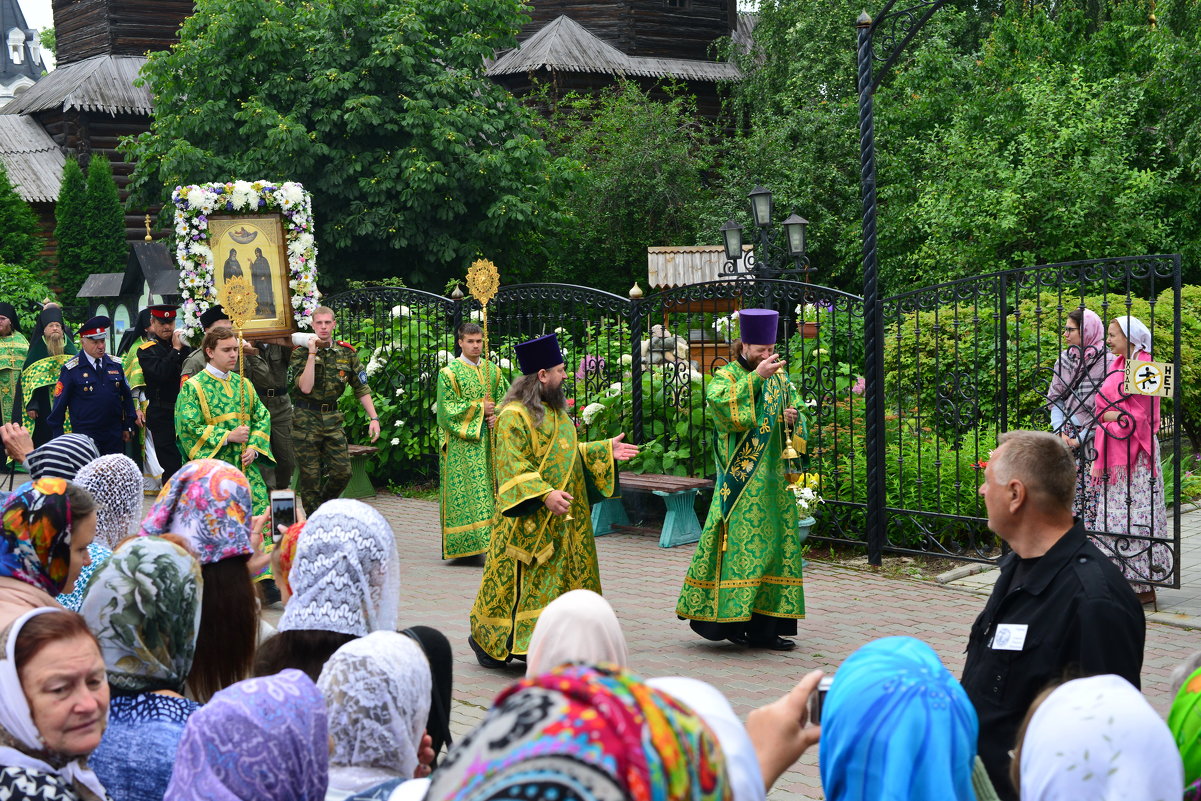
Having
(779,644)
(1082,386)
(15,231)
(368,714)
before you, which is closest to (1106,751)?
(368,714)

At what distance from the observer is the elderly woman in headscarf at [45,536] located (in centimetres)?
348

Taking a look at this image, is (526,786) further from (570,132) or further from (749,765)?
(570,132)

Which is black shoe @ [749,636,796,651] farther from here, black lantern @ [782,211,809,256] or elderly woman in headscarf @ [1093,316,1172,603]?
black lantern @ [782,211,809,256]

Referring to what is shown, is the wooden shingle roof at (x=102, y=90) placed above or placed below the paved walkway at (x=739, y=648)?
above

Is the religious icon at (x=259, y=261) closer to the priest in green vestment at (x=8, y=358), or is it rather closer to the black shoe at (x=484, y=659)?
the black shoe at (x=484, y=659)

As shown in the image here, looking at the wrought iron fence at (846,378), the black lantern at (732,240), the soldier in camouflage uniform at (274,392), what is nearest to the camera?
the wrought iron fence at (846,378)

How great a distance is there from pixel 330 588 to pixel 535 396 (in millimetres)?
3337

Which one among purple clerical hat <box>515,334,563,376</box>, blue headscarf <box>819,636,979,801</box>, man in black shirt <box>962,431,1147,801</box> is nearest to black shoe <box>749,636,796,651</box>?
purple clerical hat <box>515,334,563,376</box>

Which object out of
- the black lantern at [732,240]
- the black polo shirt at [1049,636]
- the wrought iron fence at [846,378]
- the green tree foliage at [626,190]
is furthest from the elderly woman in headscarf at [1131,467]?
the green tree foliage at [626,190]

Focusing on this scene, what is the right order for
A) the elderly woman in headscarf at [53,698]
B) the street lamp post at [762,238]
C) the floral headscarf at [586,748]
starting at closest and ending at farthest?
the floral headscarf at [586,748] < the elderly woman in headscarf at [53,698] < the street lamp post at [762,238]

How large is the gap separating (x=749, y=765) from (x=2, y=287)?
2625cm

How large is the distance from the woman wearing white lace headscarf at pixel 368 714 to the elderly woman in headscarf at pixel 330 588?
712mm

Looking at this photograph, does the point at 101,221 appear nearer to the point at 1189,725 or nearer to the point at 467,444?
the point at 467,444

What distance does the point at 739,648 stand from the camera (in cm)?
719
